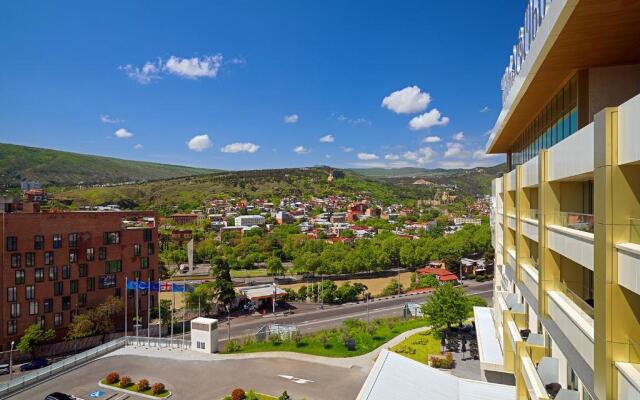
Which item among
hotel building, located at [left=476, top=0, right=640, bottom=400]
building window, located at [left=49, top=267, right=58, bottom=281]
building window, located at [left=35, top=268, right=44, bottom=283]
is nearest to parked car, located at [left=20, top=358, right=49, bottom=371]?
building window, located at [left=35, top=268, right=44, bottom=283]

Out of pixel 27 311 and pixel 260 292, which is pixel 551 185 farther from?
pixel 260 292

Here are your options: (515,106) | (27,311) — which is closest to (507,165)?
(515,106)

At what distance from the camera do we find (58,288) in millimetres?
44031

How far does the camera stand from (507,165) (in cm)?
3356

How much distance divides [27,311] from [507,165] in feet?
164

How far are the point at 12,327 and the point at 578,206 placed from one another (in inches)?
1994

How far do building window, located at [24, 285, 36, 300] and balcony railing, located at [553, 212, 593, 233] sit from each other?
4974 centimetres

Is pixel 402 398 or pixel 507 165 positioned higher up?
pixel 507 165

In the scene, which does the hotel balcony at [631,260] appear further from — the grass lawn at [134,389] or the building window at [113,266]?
the building window at [113,266]

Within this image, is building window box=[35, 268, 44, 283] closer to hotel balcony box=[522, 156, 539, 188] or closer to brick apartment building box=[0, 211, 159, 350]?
brick apartment building box=[0, 211, 159, 350]

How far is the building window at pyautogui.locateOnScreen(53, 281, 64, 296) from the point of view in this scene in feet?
144

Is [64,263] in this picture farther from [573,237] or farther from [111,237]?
[573,237]

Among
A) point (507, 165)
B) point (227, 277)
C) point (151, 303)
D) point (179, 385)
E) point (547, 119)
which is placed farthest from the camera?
point (227, 277)

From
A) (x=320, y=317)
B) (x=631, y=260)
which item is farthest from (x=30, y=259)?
(x=631, y=260)
